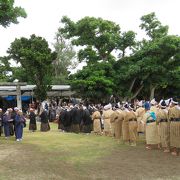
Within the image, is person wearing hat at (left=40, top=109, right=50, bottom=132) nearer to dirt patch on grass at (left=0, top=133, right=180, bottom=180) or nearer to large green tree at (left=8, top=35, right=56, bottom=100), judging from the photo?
dirt patch on grass at (left=0, top=133, right=180, bottom=180)

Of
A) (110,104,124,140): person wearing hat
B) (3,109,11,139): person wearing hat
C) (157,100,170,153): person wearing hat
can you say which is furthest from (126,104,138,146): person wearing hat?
(3,109,11,139): person wearing hat

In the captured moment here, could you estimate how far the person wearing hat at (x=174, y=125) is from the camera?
12805 mm

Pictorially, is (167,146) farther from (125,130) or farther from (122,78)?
(122,78)

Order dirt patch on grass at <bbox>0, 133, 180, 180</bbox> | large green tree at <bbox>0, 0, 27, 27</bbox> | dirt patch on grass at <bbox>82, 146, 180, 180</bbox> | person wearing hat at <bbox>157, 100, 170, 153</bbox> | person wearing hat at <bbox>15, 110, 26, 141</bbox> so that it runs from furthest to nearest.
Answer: large green tree at <bbox>0, 0, 27, 27</bbox>, person wearing hat at <bbox>15, 110, 26, 141</bbox>, person wearing hat at <bbox>157, 100, 170, 153</bbox>, dirt patch on grass at <bbox>0, 133, 180, 180</bbox>, dirt patch on grass at <bbox>82, 146, 180, 180</bbox>

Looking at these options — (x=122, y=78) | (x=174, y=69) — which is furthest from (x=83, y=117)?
(x=174, y=69)

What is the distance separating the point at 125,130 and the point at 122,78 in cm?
1719

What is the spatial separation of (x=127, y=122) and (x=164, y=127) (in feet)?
9.28

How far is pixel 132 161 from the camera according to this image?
12.2 metres

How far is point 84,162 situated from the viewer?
1216 cm

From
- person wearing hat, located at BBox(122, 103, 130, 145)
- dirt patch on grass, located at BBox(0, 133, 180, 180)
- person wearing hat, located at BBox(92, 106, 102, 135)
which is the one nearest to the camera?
dirt patch on grass, located at BBox(0, 133, 180, 180)

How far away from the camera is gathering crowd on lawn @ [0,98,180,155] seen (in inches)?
523

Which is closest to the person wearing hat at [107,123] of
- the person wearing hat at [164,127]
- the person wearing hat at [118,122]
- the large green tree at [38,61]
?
the person wearing hat at [118,122]

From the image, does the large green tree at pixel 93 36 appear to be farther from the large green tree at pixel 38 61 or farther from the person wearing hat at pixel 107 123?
the person wearing hat at pixel 107 123

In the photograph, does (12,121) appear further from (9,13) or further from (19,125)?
(9,13)
